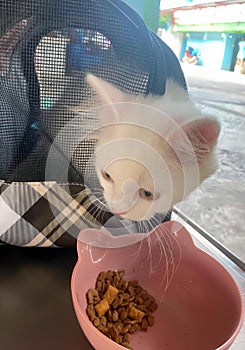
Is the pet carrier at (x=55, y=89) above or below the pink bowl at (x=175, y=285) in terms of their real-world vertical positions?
above

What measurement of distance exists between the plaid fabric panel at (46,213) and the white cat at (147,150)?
0.14 ft

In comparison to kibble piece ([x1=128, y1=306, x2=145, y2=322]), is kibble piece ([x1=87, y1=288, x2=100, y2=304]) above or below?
above

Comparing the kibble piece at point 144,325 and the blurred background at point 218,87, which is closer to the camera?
the kibble piece at point 144,325

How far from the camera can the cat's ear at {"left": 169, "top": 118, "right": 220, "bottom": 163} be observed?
1.54 feet

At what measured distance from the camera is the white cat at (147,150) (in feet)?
1.70

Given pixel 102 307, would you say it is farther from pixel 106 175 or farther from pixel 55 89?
pixel 55 89

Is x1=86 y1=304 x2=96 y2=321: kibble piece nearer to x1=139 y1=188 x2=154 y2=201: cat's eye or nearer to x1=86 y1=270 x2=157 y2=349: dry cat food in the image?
x1=86 y1=270 x2=157 y2=349: dry cat food

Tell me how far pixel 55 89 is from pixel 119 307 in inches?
13.5

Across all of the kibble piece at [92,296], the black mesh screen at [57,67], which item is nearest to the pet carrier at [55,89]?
the black mesh screen at [57,67]

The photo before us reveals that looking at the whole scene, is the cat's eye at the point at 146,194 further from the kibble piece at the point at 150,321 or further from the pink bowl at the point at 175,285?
the kibble piece at the point at 150,321

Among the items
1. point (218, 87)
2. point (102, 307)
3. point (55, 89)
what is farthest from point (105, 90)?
point (218, 87)

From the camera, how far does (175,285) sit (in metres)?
0.56

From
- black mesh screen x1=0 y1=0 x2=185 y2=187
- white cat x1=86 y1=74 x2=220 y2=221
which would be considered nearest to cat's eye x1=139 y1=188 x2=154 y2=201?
white cat x1=86 y1=74 x2=220 y2=221

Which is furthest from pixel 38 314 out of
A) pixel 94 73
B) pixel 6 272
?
pixel 94 73
